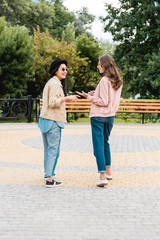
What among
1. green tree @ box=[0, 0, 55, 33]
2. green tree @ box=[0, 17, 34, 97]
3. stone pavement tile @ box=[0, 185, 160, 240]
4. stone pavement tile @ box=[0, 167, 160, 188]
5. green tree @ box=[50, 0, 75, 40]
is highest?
green tree @ box=[50, 0, 75, 40]

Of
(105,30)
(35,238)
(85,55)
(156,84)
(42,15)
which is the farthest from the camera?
(42,15)

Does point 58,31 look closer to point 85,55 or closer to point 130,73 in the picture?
point 85,55

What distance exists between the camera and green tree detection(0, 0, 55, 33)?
33812 millimetres

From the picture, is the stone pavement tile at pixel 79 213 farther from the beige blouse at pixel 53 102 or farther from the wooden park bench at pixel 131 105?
the wooden park bench at pixel 131 105

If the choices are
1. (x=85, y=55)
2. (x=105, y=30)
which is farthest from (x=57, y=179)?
(x=85, y=55)

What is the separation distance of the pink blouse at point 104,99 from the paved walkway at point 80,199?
1.10 metres

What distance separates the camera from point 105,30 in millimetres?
25875

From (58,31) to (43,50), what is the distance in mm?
20353

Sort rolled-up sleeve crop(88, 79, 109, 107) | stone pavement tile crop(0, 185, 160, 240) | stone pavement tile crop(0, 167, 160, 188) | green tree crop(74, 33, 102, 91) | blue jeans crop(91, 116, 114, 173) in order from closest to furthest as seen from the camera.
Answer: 1. stone pavement tile crop(0, 185, 160, 240)
2. rolled-up sleeve crop(88, 79, 109, 107)
3. blue jeans crop(91, 116, 114, 173)
4. stone pavement tile crop(0, 167, 160, 188)
5. green tree crop(74, 33, 102, 91)

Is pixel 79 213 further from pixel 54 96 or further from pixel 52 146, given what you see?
pixel 54 96

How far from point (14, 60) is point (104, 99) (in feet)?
48.7

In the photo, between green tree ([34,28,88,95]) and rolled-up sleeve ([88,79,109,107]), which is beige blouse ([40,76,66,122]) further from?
green tree ([34,28,88,95])

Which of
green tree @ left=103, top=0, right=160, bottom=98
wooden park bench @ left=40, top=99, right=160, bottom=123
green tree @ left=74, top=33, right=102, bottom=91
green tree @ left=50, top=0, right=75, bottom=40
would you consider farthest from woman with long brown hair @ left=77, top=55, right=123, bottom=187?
green tree @ left=50, top=0, right=75, bottom=40

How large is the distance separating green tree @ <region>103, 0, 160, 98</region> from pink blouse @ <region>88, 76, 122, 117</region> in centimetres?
1600
